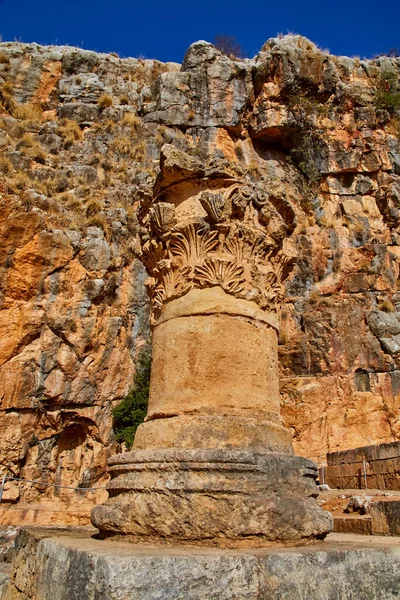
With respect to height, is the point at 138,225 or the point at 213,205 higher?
the point at 138,225

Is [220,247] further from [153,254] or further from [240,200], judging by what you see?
[153,254]

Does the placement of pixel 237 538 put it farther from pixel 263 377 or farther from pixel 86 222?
pixel 86 222

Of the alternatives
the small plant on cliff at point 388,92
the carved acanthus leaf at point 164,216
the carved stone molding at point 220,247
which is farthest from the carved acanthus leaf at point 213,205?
the small plant on cliff at point 388,92

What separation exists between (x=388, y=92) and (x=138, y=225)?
11.7 meters

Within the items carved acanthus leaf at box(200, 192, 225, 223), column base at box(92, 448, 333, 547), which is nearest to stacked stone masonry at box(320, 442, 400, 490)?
column base at box(92, 448, 333, 547)

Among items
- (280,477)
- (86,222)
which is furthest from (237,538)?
(86,222)

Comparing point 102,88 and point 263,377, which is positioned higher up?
point 102,88

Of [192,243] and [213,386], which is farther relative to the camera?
[192,243]

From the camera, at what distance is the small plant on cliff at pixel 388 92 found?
19578 mm

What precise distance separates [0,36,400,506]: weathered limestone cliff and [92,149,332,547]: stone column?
9725 millimetres

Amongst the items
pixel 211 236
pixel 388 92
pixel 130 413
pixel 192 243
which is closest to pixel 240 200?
pixel 211 236

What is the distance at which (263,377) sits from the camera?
3.79m

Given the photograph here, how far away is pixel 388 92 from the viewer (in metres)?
19.8

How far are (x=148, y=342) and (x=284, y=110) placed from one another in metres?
10.3
